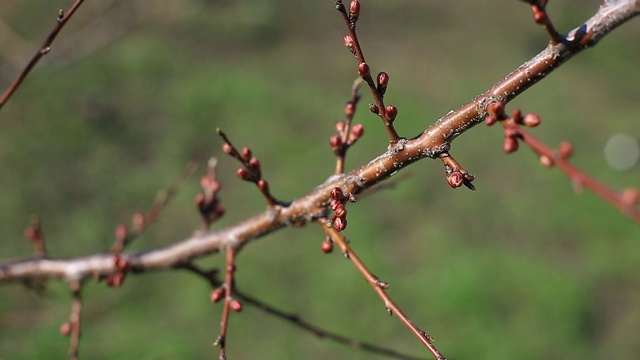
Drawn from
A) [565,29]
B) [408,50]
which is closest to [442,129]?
[408,50]

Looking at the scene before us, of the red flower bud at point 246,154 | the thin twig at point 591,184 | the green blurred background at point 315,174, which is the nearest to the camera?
the thin twig at point 591,184

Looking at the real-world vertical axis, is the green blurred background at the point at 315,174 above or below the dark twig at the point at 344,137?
above

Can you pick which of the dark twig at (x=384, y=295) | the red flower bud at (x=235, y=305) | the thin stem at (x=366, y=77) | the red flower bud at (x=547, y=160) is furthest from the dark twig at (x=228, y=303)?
the red flower bud at (x=547, y=160)

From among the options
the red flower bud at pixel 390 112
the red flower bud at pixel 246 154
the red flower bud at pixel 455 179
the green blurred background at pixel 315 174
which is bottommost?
the red flower bud at pixel 455 179

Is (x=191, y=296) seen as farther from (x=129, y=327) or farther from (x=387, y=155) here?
(x=387, y=155)

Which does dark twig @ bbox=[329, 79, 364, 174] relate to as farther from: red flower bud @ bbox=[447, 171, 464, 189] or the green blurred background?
the green blurred background

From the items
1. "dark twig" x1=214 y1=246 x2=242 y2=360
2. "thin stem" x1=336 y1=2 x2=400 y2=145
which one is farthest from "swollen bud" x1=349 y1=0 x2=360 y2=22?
"dark twig" x1=214 y1=246 x2=242 y2=360

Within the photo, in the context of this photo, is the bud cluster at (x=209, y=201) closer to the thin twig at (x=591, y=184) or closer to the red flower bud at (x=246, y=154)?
the red flower bud at (x=246, y=154)

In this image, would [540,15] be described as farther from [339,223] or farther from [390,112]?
[339,223]
